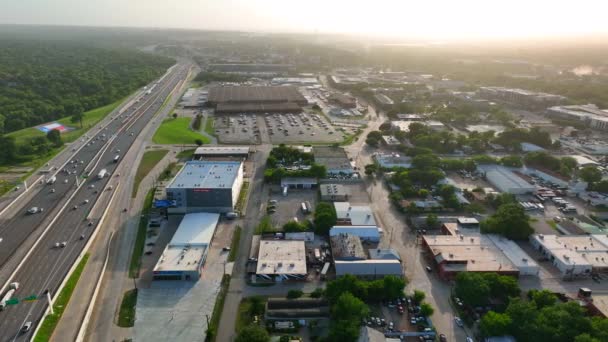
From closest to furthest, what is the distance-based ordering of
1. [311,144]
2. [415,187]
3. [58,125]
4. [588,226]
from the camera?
[588,226]
[415,187]
[311,144]
[58,125]

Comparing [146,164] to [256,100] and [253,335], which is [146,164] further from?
[256,100]

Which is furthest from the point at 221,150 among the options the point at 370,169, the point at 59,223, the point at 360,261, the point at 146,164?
the point at 360,261

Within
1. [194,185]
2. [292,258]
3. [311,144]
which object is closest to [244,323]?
[292,258]

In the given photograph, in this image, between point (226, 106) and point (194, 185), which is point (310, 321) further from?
point (226, 106)

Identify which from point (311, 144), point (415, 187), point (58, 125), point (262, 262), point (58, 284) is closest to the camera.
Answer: point (58, 284)

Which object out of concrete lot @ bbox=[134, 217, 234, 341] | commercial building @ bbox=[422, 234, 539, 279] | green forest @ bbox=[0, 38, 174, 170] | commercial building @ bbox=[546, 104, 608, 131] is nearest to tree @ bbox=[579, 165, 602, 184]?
commercial building @ bbox=[422, 234, 539, 279]

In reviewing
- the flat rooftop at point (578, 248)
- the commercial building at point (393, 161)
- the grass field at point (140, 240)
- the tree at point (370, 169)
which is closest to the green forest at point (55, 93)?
the grass field at point (140, 240)
